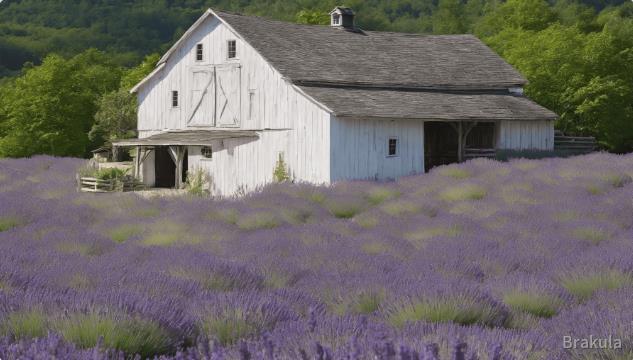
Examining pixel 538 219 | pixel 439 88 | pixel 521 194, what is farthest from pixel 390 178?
pixel 538 219

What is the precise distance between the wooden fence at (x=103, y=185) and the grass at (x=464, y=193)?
13.1m

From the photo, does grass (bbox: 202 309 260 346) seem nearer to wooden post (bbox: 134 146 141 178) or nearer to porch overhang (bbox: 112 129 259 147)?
porch overhang (bbox: 112 129 259 147)

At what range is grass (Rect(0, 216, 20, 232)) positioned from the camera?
1254 centimetres

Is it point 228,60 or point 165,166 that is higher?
point 228,60

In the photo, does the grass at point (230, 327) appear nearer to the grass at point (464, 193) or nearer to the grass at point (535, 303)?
the grass at point (535, 303)

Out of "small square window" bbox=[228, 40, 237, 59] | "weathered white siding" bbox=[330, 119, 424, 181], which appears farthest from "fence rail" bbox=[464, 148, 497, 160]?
"small square window" bbox=[228, 40, 237, 59]

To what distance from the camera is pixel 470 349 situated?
4266mm

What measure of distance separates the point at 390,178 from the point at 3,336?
20.8 meters

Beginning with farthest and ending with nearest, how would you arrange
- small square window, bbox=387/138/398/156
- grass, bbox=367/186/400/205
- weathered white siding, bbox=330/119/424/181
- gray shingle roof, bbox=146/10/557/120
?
gray shingle roof, bbox=146/10/557/120 → small square window, bbox=387/138/398/156 → weathered white siding, bbox=330/119/424/181 → grass, bbox=367/186/400/205

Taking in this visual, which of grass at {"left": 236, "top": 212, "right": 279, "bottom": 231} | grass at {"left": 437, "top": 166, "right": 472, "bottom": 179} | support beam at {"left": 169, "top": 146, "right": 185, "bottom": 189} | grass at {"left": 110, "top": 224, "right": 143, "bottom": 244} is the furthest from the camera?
support beam at {"left": 169, "top": 146, "right": 185, "bottom": 189}

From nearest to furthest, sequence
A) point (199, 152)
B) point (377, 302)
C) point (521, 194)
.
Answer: point (377, 302) → point (521, 194) → point (199, 152)

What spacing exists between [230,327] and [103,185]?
2157 cm

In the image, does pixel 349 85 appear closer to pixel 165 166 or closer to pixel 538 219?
pixel 165 166

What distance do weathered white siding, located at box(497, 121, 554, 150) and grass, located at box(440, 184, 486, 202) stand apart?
1132 cm
